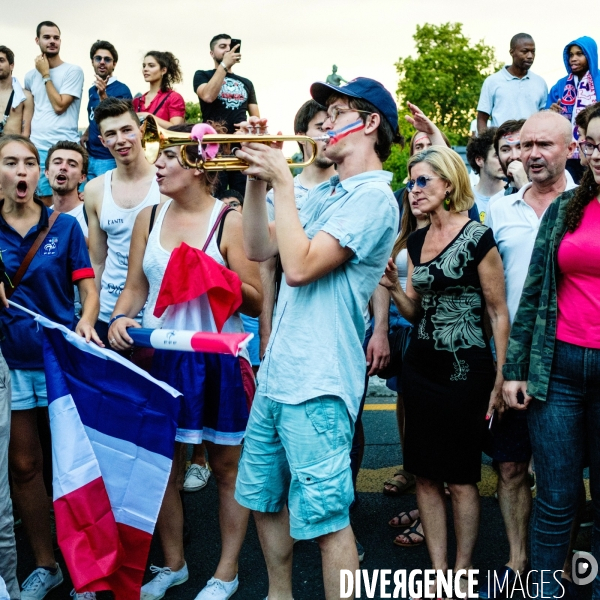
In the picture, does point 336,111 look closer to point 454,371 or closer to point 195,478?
point 454,371

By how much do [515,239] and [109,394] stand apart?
2095 mm

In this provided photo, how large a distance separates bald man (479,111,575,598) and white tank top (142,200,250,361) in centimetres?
134

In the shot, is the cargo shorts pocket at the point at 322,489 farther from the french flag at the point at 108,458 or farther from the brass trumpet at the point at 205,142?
the brass trumpet at the point at 205,142

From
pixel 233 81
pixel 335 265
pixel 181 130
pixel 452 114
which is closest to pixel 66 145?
pixel 181 130

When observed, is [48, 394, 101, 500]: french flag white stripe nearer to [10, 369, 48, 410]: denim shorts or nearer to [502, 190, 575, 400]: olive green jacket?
[10, 369, 48, 410]: denim shorts

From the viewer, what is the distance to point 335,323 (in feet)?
9.46

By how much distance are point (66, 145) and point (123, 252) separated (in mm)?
1090

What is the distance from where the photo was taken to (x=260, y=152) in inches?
112

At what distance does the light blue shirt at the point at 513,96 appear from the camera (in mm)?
8648

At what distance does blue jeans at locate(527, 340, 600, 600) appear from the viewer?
3.15m

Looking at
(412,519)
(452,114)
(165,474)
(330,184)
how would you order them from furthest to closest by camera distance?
(452,114)
(412,519)
(165,474)
(330,184)

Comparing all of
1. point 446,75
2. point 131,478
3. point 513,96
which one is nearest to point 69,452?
point 131,478

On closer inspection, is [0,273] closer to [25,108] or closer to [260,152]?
[260,152]

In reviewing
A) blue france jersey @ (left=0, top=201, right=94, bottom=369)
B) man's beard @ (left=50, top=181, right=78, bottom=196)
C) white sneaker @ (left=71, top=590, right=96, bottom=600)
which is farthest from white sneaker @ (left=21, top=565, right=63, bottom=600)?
man's beard @ (left=50, top=181, right=78, bottom=196)
